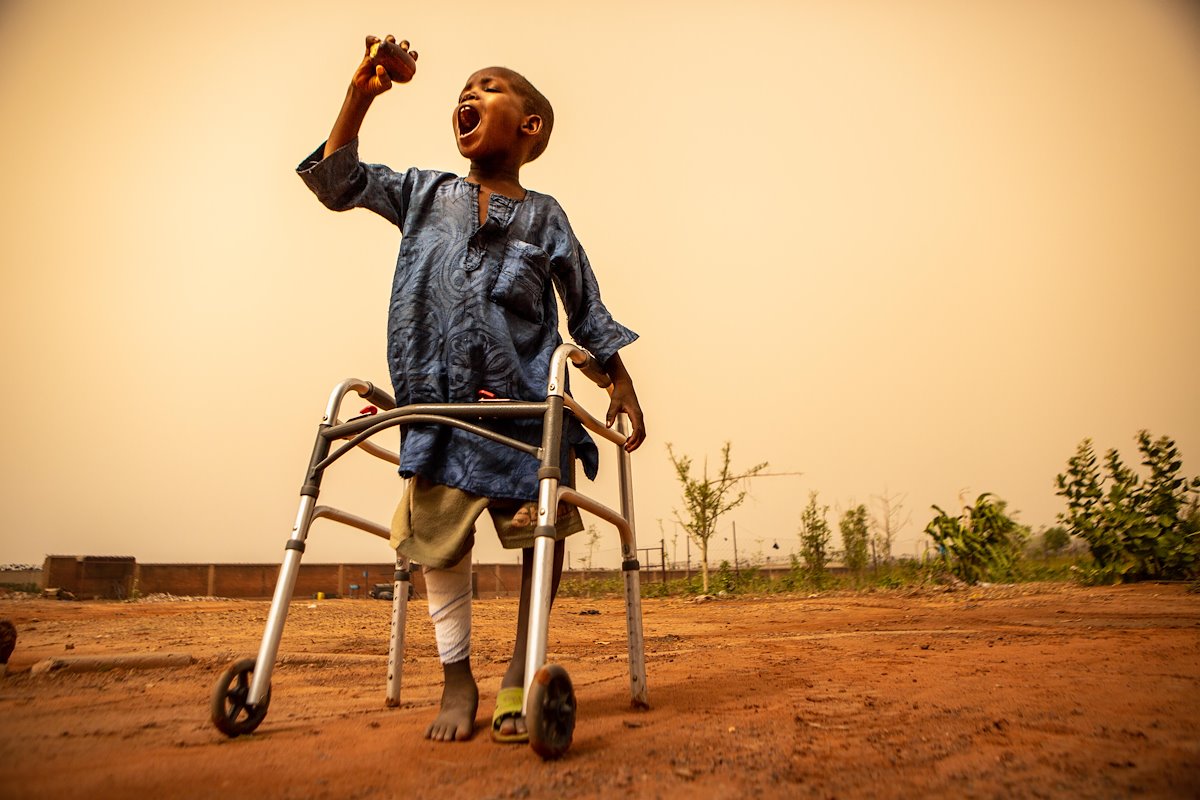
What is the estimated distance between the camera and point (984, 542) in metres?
9.20

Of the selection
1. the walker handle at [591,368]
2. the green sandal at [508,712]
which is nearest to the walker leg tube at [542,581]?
the green sandal at [508,712]

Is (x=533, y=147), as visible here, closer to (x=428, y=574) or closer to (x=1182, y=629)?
(x=428, y=574)

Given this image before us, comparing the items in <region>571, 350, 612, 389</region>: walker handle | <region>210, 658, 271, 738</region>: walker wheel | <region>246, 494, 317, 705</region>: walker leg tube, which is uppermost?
<region>571, 350, 612, 389</region>: walker handle

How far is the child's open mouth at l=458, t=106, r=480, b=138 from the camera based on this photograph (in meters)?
→ 2.36

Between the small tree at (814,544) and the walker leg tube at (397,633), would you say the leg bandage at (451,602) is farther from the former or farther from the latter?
the small tree at (814,544)

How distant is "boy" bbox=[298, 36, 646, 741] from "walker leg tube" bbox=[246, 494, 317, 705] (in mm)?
265

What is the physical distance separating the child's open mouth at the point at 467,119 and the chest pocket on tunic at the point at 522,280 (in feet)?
1.34

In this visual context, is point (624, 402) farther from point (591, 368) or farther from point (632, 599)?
point (632, 599)

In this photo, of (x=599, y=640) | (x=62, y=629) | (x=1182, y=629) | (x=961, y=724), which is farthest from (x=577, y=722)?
(x=62, y=629)

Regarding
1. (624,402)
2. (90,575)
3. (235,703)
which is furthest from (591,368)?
(90,575)

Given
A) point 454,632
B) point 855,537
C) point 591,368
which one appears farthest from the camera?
point 855,537

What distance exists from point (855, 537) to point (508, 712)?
1233 cm

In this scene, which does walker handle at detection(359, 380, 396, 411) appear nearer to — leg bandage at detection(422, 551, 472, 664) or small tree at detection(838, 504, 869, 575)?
leg bandage at detection(422, 551, 472, 664)

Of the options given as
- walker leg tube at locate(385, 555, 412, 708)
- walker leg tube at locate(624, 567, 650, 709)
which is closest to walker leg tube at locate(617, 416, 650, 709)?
walker leg tube at locate(624, 567, 650, 709)
